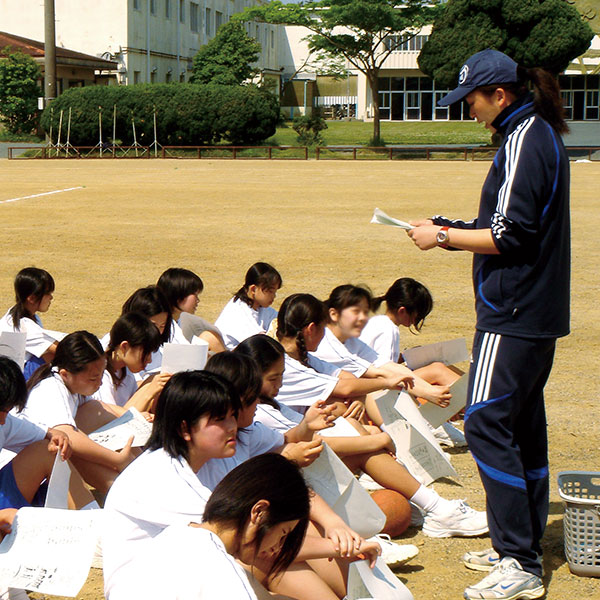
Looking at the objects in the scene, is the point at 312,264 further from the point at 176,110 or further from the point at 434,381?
the point at 176,110

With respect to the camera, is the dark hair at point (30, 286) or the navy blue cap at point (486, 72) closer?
the navy blue cap at point (486, 72)

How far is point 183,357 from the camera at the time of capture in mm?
4789

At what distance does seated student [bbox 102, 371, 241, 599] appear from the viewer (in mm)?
3029

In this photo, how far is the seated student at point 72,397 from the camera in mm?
4184

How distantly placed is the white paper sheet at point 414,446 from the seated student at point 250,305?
1.70 m

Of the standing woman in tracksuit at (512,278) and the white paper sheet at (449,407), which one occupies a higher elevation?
the standing woman in tracksuit at (512,278)

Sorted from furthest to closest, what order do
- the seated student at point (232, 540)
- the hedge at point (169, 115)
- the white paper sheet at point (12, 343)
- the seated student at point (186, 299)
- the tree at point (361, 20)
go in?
the tree at point (361, 20) < the hedge at point (169, 115) < the seated student at point (186, 299) < the white paper sheet at point (12, 343) < the seated student at point (232, 540)

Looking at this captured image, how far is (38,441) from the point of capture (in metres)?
3.96

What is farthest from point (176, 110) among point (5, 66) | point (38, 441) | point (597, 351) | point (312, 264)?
point (38, 441)

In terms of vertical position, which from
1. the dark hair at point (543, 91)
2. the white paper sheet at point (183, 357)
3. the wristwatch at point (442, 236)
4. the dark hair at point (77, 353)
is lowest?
the white paper sheet at point (183, 357)

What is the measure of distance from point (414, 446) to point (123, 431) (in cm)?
143

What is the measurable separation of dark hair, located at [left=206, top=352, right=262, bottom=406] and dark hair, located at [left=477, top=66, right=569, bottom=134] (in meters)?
1.39

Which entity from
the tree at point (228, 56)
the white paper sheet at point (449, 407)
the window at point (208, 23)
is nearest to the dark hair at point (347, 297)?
the white paper sheet at point (449, 407)

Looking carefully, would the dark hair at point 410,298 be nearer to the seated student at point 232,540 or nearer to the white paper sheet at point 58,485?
the white paper sheet at point 58,485
